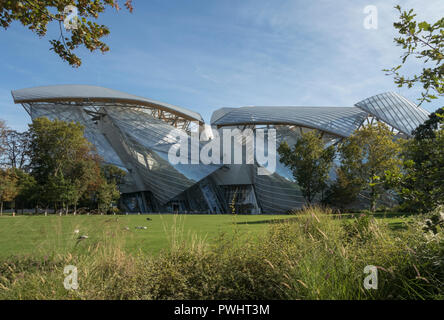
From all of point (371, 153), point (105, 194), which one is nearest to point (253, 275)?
point (371, 153)

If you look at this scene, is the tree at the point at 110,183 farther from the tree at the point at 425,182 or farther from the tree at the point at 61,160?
the tree at the point at 425,182

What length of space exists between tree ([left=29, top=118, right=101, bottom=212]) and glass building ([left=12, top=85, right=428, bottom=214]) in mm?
9078

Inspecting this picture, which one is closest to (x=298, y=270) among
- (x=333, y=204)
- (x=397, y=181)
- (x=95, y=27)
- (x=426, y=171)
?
(x=397, y=181)

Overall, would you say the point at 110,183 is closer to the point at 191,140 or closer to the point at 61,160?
the point at 61,160

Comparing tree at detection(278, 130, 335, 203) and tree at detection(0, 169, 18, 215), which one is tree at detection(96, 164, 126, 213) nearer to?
tree at detection(0, 169, 18, 215)

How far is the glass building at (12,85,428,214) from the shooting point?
39750mm

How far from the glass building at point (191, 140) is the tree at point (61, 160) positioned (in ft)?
29.8

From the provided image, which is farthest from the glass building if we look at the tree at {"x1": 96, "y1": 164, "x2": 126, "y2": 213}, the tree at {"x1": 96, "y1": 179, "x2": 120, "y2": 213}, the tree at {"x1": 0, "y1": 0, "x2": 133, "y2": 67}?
the tree at {"x1": 0, "y1": 0, "x2": 133, "y2": 67}

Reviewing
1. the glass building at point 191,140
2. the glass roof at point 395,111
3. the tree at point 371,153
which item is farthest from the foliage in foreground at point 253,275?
the glass roof at point 395,111

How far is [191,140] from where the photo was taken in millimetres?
44500

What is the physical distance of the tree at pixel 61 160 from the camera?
32.7 metres

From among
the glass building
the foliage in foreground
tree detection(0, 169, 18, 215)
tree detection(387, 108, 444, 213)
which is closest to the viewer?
tree detection(387, 108, 444, 213)

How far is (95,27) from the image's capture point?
570 cm
